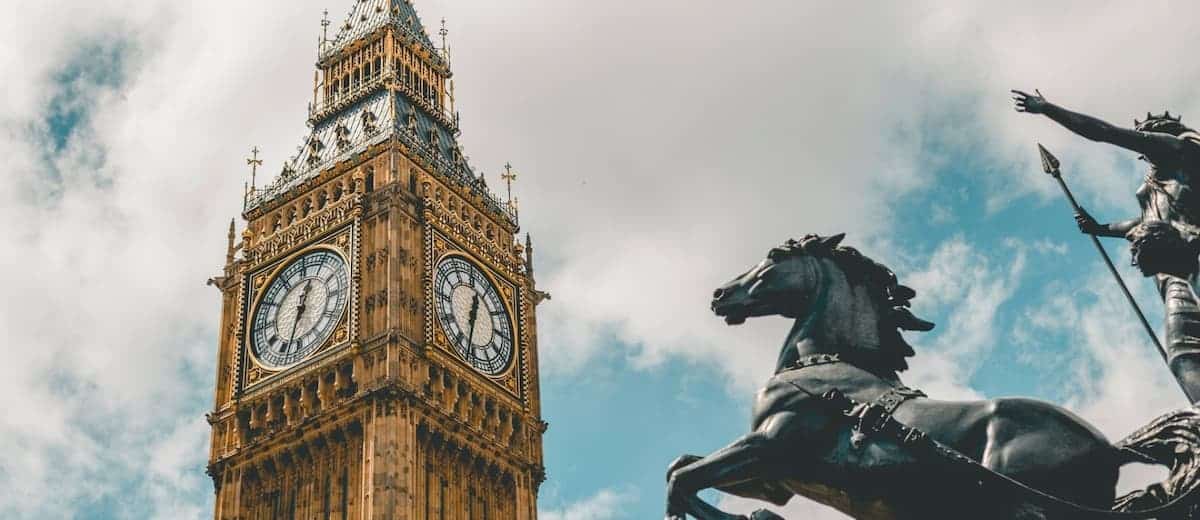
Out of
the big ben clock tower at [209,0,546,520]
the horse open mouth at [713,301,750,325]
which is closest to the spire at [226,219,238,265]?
the big ben clock tower at [209,0,546,520]

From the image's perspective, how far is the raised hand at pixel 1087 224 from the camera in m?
11.1

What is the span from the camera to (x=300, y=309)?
5569 cm

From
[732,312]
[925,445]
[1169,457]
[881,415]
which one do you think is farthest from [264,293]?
[1169,457]

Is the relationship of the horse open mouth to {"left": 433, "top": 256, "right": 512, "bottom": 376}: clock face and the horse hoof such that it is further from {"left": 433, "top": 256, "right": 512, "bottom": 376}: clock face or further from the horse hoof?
{"left": 433, "top": 256, "right": 512, "bottom": 376}: clock face

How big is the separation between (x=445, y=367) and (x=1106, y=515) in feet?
150

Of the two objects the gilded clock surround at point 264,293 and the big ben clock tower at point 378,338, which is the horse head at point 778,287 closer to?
the big ben clock tower at point 378,338

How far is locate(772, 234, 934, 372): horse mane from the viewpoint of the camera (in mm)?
10883

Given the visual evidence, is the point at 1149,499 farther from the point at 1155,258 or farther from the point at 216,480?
the point at 216,480

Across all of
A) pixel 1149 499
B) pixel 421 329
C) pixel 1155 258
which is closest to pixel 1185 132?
pixel 1155 258

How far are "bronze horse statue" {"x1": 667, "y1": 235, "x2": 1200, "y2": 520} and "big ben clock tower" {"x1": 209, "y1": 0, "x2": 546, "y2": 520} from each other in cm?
3983

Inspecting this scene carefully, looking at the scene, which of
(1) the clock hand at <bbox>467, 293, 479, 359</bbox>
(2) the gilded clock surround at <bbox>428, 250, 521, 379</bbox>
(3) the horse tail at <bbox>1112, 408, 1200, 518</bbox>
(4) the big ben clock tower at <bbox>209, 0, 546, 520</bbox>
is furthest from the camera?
(2) the gilded clock surround at <bbox>428, 250, 521, 379</bbox>

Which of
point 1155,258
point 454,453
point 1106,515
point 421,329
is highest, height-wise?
point 421,329

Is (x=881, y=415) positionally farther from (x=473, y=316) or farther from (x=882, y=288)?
(x=473, y=316)

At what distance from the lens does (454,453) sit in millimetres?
53875
